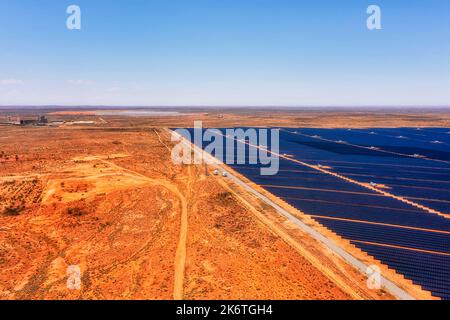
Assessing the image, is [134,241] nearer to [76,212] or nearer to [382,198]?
[76,212]

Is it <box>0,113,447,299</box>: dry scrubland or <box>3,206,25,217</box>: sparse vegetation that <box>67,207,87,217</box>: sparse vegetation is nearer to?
<box>0,113,447,299</box>: dry scrubland

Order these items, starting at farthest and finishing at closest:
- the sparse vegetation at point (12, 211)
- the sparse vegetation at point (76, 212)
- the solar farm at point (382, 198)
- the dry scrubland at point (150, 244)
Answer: the sparse vegetation at point (76, 212), the sparse vegetation at point (12, 211), the solar farm at point (382, 198), the dry scrubland at point (150, 244)

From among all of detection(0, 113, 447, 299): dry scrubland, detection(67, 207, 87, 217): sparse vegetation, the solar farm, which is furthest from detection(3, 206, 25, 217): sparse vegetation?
the solar farm

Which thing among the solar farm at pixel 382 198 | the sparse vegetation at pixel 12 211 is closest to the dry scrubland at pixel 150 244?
the sparse vegetation at pixel 12 211

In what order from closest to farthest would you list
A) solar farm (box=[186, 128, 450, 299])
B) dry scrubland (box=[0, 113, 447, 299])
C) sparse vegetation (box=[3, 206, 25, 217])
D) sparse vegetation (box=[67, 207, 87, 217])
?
dry scrubland (box=[0, 113, 447, 299]) → solar farm (box=[186, 128, 450, 299]) → sparse vegetation (box=[3, 206, 25, 217]) → sparse vegetation (box=[67, 207, 87, 217])

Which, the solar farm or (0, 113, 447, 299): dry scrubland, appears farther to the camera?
the solar farm

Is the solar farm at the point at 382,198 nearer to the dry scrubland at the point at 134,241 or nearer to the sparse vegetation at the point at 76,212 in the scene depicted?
the dry scrubland at the point at 134,241

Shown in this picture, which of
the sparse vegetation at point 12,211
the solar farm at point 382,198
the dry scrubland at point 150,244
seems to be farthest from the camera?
the sparse vegetation at point 12,211
